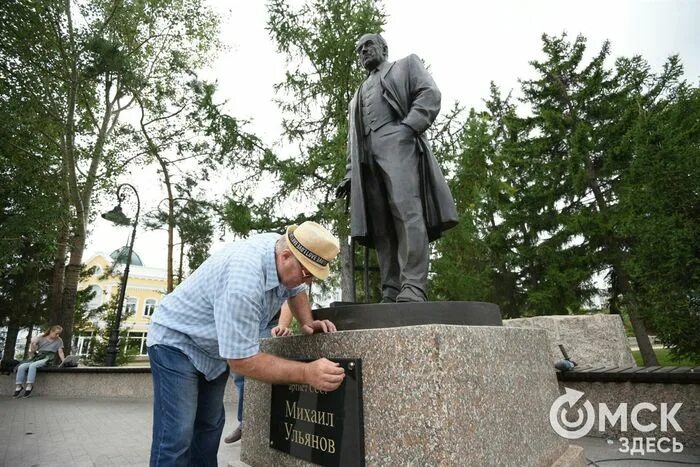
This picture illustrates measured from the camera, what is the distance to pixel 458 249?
11781 millimetres

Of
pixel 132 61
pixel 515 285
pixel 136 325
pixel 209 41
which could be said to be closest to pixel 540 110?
pixel 515 285

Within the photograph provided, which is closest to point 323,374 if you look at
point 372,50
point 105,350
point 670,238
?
point 372,50

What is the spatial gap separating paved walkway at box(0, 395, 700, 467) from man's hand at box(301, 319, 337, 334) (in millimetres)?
2024

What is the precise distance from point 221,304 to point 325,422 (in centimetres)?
75

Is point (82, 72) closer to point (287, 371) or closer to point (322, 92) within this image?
point (322, 92)

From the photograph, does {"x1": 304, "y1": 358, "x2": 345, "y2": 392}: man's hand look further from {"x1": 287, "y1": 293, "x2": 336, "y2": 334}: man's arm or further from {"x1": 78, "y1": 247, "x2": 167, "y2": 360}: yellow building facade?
{"x1": 78, "y1": 247, "x2": 167, "y2": 360}: yellow building facade

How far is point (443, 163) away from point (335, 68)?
4.22 meters

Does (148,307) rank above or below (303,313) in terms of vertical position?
above

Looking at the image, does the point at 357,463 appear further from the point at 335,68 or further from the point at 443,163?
the point at 335,68

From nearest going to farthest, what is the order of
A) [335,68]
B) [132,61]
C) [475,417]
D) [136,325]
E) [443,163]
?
[475,417]
[443,163]
[335,68]
[132,61]
[136,325]

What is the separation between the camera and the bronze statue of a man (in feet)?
8.84

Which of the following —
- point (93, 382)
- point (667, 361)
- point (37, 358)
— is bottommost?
point (93, 382)

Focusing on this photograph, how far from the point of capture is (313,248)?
6.33 ft

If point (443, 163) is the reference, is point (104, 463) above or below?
below
